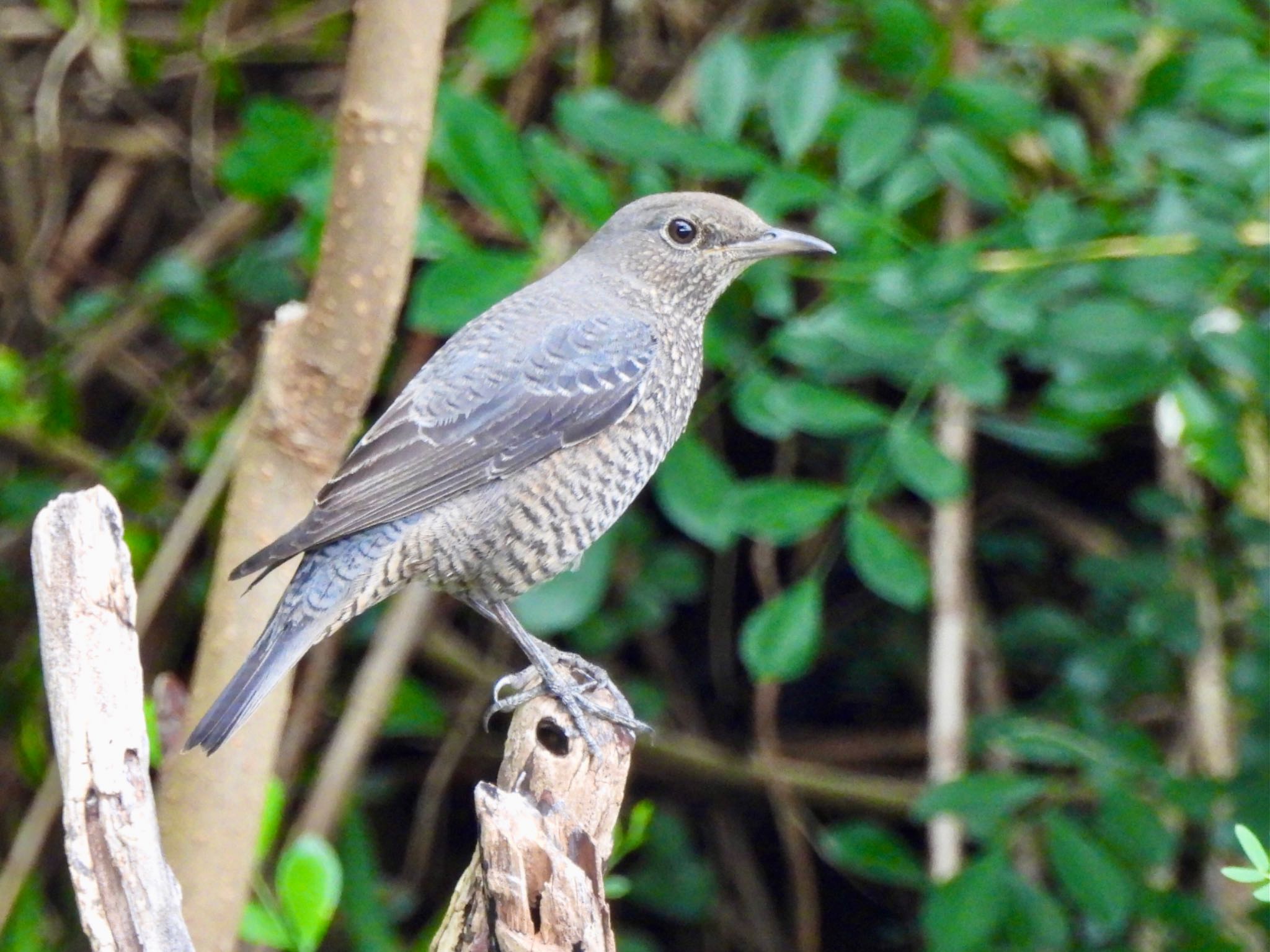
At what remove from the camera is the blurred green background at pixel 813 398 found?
11.6ft

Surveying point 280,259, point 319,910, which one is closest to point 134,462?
point 280,259

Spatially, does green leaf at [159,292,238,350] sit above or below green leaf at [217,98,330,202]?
below

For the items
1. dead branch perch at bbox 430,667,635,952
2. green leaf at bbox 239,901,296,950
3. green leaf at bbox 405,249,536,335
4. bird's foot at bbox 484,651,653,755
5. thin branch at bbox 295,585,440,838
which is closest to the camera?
dead branch perch at bbox 430,667,635,952

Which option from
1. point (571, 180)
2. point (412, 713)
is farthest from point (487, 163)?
point (412, 713)

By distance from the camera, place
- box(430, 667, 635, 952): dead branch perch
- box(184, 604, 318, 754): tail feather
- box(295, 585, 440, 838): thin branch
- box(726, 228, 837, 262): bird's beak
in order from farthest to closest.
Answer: box(295, 585, 440, 838): thin branch, box(726, 228, 837, 262): bird's beak, box(184, 604, 318, 754): tail feather, box(430, 667, 635, 952): dead branch perch

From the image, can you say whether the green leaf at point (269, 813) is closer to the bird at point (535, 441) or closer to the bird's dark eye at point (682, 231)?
the bird at point (535, 441)

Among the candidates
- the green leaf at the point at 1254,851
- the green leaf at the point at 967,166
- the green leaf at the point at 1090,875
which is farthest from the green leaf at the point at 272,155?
the green leaf at the point at 1254,851

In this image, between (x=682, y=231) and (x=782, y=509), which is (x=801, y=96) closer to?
(x=682, y=231)

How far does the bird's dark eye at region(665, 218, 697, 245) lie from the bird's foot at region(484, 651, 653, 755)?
0.95 m

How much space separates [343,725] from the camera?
4.25m

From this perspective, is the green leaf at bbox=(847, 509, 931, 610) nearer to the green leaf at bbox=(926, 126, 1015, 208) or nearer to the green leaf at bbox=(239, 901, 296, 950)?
the green leaf at bbox=(926, 126, 1015, 208)

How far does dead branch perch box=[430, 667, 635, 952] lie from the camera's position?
7.30 feet

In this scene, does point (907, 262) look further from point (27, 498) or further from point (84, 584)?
point (27, 498)

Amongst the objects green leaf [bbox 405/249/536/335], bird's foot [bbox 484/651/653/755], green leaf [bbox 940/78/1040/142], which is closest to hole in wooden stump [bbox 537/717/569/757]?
bird's foot [bbox 484/651/653/755]
